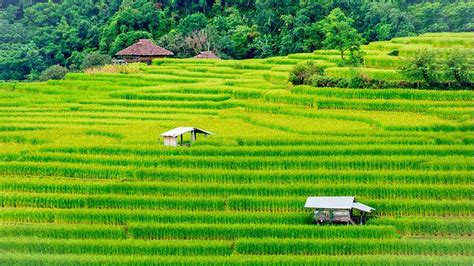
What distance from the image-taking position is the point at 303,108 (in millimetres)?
40875

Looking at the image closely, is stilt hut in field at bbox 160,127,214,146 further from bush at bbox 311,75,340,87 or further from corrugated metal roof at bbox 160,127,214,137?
bush at bbox 311,75,340,87

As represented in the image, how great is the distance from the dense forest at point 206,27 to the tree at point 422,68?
22.7 m

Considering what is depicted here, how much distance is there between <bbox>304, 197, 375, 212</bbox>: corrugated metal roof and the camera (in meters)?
A: 26.2

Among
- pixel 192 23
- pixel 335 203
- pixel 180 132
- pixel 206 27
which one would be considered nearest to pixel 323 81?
pixel 180 132

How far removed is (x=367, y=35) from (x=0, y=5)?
40.4 meters

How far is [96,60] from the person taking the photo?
220ft

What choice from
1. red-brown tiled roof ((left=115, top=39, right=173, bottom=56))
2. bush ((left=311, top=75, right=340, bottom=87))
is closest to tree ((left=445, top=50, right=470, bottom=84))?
bush ((left=311, top=75, right=340, bottom=87))

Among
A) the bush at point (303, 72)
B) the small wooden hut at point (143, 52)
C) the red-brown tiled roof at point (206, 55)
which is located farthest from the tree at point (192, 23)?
the bush at point (303, 72)

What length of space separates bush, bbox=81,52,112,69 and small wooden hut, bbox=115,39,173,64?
1.07 meters

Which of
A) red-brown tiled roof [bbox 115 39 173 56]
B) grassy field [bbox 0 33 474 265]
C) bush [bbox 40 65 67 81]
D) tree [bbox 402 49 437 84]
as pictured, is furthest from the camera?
bush [bbox 40 65 67 81]

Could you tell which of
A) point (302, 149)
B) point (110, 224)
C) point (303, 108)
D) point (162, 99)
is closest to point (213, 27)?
point (162, 99)

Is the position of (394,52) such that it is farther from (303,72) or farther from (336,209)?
(336,209)

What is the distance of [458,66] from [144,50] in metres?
30.6

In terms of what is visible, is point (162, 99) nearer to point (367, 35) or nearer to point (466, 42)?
point (466, 42)
